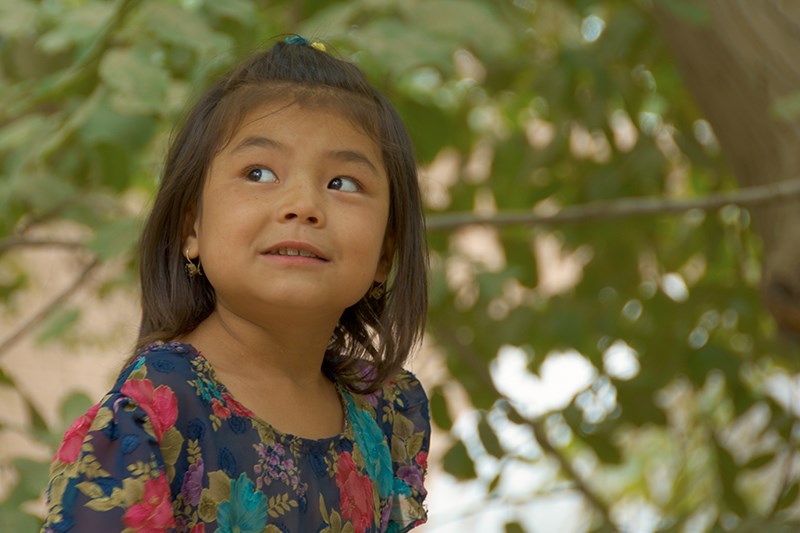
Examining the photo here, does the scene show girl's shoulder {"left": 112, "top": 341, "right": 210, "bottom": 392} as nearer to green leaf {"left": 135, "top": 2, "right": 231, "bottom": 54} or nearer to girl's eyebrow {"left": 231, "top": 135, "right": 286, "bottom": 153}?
girl's eyebrow {"left": 231, "top": 135, "right": 286, "bottom": 153}

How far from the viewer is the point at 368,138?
1178 mm

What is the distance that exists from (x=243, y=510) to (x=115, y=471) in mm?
121

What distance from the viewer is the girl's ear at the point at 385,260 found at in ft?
4.11

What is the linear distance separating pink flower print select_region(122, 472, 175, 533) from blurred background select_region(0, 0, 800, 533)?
2.09ft

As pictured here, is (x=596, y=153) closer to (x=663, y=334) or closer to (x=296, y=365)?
→ (x=663, y=334)

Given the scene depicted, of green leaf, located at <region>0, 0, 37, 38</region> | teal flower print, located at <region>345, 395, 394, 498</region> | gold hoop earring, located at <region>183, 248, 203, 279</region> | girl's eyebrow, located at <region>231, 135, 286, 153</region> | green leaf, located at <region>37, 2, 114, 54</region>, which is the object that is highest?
green leaf, located at <region>0, 0, 37, 38</region>

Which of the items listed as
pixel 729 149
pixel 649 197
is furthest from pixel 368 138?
pixel 649 197

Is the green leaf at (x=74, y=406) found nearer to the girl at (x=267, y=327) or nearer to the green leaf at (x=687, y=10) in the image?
the girl at (x=267, y=327)

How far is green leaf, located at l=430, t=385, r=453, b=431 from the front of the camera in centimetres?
260

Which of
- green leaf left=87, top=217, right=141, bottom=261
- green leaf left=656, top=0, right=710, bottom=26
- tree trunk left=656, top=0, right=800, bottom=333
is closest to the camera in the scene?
green leaf left=87, top=217, right=141, bottom=261

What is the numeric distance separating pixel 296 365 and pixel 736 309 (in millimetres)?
1774

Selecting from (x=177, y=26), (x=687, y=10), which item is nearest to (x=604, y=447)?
(x=687, y=10)

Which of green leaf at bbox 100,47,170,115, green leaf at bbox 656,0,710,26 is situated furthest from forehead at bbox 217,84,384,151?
green leaf at bbox 656,0,710,26

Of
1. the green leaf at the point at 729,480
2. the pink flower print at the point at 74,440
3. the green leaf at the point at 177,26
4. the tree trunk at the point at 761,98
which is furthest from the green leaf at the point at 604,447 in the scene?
the pink flower print at the point at 74,440
